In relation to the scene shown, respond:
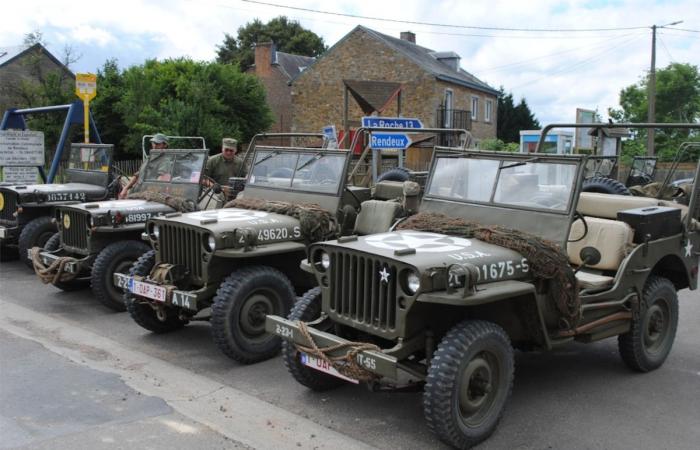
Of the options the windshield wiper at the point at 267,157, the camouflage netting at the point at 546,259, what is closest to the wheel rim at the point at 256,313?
the camouflage netting at the point at 546,259

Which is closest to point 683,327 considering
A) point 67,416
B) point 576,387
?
point 576,387

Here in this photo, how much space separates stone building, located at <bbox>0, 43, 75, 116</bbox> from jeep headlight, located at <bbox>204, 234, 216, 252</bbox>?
24.1m

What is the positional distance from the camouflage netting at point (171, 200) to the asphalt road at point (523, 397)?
1719 millimetres

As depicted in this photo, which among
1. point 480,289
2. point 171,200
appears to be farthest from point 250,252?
point 171,200

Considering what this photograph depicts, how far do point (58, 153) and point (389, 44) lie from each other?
22986 mm

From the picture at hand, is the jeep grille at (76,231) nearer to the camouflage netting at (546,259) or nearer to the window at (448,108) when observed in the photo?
the camouflage netting at (546,259)

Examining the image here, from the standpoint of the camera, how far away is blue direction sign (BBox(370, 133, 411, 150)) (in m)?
9.18

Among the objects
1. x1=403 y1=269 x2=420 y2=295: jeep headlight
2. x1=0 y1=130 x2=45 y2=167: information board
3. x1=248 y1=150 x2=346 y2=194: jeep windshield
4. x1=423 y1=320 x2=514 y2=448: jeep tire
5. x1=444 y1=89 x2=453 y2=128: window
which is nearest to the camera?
x1=423 y1=320 x2=514 y2=448: jeep tire

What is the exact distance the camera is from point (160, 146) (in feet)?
32.6

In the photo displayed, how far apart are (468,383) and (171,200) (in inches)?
206

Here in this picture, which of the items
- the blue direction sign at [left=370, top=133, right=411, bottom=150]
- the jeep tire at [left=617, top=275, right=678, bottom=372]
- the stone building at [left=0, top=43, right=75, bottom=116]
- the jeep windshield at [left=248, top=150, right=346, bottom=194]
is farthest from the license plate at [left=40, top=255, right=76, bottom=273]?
the stone building at [left=0, top=43, right=75, bottom=116]

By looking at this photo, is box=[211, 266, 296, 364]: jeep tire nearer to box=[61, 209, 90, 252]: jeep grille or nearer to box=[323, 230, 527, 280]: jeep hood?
box=[323, 230, 527, 280]: jeep hood

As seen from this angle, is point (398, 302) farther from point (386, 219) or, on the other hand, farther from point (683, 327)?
point (683, 327)

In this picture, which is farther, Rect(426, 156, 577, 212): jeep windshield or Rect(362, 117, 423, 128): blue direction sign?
Rect(362, 117, 423, 128): blue direction sign
